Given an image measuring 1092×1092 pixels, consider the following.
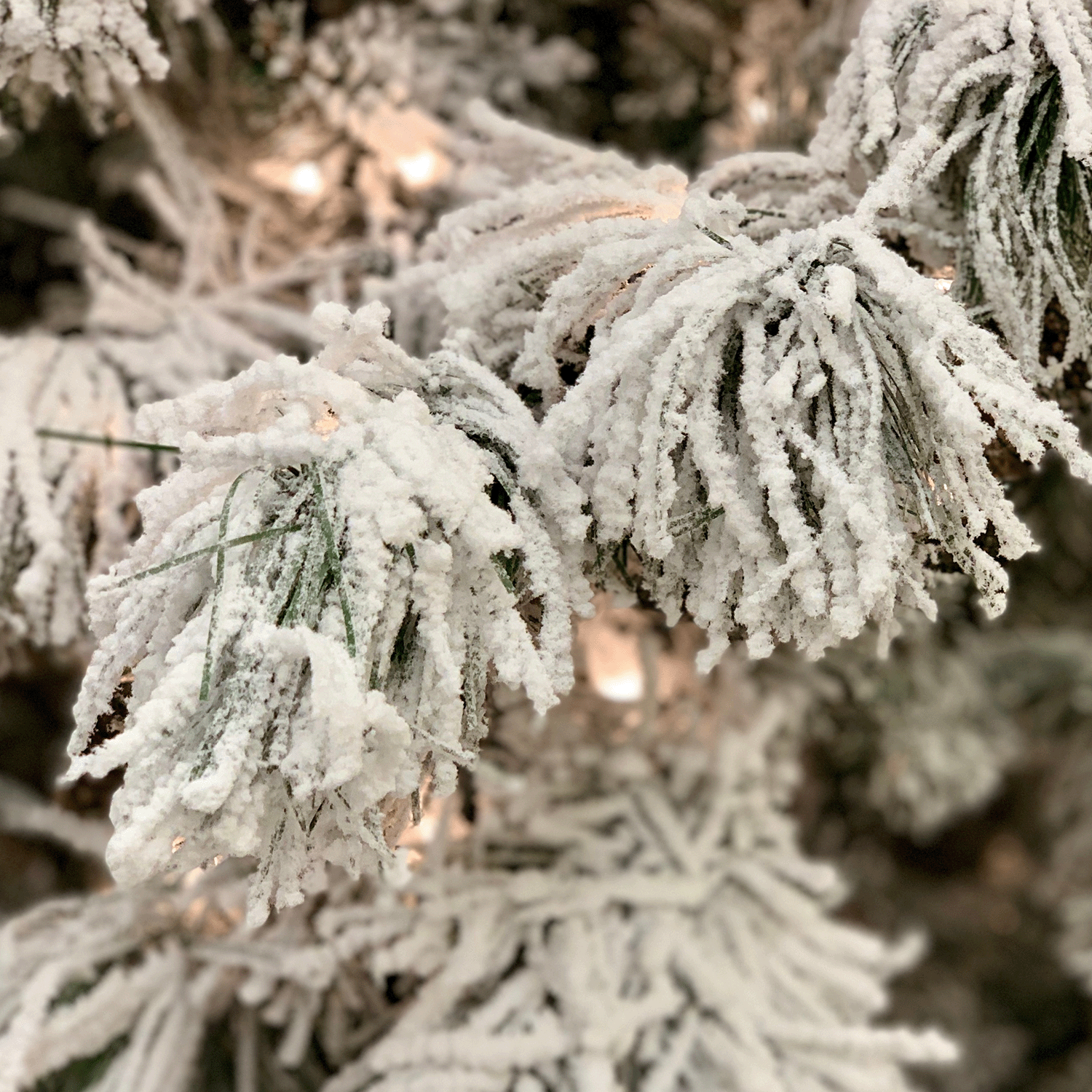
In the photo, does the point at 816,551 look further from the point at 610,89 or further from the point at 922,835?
the point at 922,835

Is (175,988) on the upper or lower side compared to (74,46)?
lower

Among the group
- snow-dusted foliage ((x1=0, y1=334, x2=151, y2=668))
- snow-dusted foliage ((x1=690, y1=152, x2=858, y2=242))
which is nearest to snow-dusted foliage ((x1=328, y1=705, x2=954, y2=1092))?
snow-dusted foliage ((x1=0, y1=334, x2=151, y2=668))

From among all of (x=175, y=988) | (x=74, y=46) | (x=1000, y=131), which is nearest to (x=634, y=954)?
(x=175, y=988)

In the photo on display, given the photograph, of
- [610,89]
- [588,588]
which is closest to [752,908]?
[588,588]

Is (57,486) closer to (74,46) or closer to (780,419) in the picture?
(74,46)

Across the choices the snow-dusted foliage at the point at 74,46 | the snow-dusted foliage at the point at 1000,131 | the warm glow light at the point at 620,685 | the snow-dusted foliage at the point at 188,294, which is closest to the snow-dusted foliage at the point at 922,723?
the warm glow light at the point at 620,685

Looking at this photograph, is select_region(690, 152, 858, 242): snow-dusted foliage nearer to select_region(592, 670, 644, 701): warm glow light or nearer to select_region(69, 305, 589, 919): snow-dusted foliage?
select_region(69, 305, 589, 919): snow-dusted foliage

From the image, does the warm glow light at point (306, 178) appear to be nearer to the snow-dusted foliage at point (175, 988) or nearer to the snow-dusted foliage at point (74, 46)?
the snow-dusted foliage at point (74, 46)
